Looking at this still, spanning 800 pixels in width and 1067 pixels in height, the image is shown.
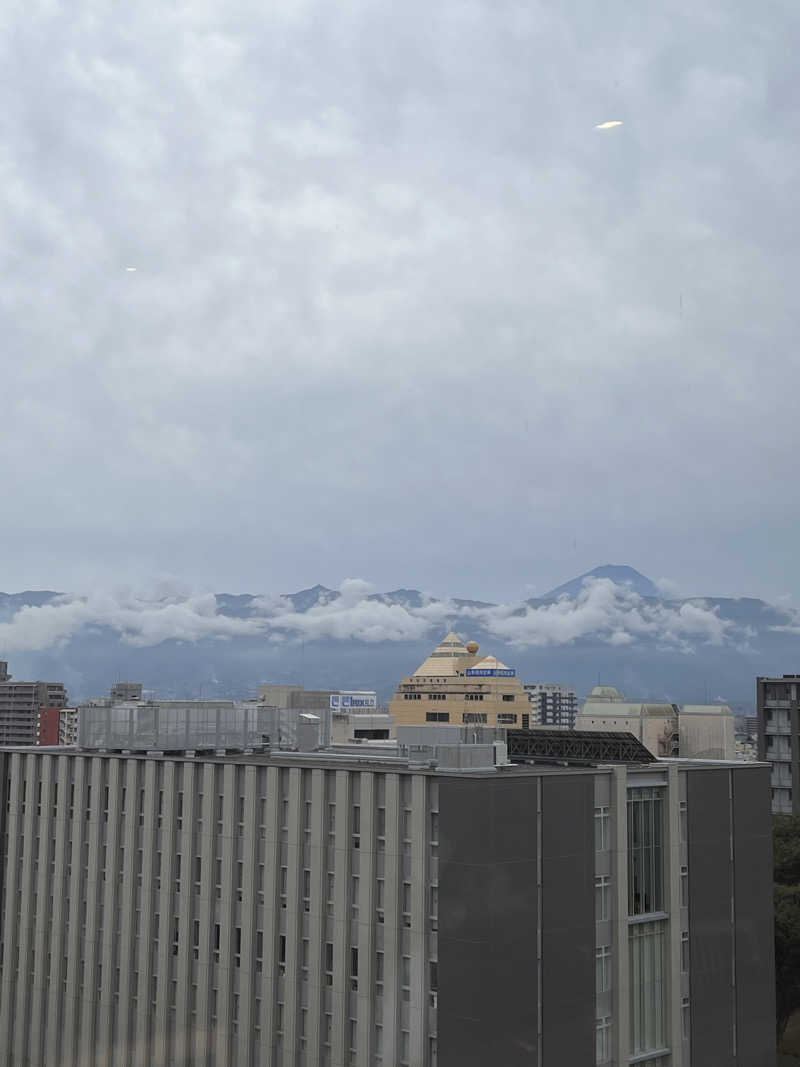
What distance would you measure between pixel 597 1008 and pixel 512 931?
6.67m

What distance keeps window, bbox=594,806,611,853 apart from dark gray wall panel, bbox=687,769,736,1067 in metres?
5.75

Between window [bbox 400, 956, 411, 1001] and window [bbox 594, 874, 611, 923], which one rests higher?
window [bbox 594, 874, 611, 923]

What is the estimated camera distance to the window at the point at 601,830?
47188mm

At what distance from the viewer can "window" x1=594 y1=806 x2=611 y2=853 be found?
155 feet

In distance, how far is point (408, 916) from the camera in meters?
44.4

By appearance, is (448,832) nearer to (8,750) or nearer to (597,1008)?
(597,1008)

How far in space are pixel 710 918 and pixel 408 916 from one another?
16.4m

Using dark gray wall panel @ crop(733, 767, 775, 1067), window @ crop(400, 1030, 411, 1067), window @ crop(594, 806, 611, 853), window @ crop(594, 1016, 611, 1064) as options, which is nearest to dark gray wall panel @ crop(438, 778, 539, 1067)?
window @ crop(400, 1030, 411, 1067)

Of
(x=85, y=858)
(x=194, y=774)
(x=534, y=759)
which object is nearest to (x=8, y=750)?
(x=85, y=858)

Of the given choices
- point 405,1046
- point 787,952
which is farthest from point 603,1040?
point 787,952

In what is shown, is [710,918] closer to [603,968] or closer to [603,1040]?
[603,968]

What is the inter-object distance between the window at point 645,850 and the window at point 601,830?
1385mm

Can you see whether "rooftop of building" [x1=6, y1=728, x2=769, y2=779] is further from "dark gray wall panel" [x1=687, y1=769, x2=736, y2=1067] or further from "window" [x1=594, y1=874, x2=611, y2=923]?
"window" [x1=594, y1=874, x2=611, y2=923]

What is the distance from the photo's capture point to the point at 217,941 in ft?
173
